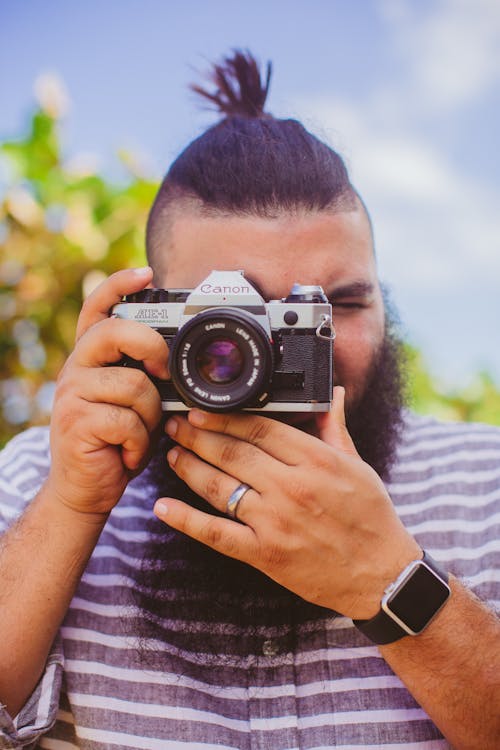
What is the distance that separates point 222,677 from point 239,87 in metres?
2.04

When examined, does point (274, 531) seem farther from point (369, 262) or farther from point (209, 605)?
point (369, 262)

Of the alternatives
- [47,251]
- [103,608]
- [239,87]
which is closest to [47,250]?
[47,251]

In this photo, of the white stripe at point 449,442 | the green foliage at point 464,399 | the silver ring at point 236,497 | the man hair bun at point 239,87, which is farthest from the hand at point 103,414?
the green foliage at point 464,399

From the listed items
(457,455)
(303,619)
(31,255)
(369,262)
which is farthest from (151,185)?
(303,619)

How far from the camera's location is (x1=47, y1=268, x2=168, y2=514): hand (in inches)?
60.5

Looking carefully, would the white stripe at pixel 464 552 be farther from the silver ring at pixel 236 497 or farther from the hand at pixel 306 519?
the silver ring at pixel 236 497

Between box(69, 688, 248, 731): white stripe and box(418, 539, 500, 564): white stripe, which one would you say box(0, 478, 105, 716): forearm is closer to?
box(69, 688, 248, 731): white stripe

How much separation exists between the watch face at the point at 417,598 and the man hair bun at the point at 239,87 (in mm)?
1832

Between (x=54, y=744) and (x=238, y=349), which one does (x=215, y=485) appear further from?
(x=54, y=744)

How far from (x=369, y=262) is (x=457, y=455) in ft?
2.10

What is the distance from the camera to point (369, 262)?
2.10m

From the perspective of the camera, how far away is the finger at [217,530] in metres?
1.45

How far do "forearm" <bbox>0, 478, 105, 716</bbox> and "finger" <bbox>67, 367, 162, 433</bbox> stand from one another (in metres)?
0.28

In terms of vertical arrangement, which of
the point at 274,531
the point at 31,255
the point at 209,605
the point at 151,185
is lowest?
the point at 209,605
